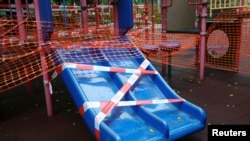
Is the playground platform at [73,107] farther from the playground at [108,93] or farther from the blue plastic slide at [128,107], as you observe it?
the blue plastic slide at [128,107]

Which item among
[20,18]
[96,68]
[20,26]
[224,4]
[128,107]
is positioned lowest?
[128,107]

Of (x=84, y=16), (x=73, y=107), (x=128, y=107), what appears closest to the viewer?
(x=128, y=107)

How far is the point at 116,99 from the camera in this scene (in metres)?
2.46

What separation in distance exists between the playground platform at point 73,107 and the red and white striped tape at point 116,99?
0.41m

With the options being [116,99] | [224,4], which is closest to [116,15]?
[116,99]

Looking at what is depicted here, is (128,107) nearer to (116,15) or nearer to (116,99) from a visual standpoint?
(116,99)

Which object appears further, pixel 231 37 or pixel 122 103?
pixel 231 37

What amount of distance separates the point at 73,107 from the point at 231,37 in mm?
3276

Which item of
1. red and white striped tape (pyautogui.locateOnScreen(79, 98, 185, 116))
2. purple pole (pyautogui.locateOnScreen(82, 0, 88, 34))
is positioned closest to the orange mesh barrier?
purple pole (pyautogui.locateOnScreen(82, 0, 88, 34))

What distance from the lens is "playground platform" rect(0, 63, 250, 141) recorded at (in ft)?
8.66

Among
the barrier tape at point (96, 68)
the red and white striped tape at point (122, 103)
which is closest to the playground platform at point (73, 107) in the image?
the red and white striped tape at point (122, 103)

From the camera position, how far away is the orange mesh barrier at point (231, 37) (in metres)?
4.72

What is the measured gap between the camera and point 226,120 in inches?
109

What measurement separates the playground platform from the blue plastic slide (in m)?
0.26
